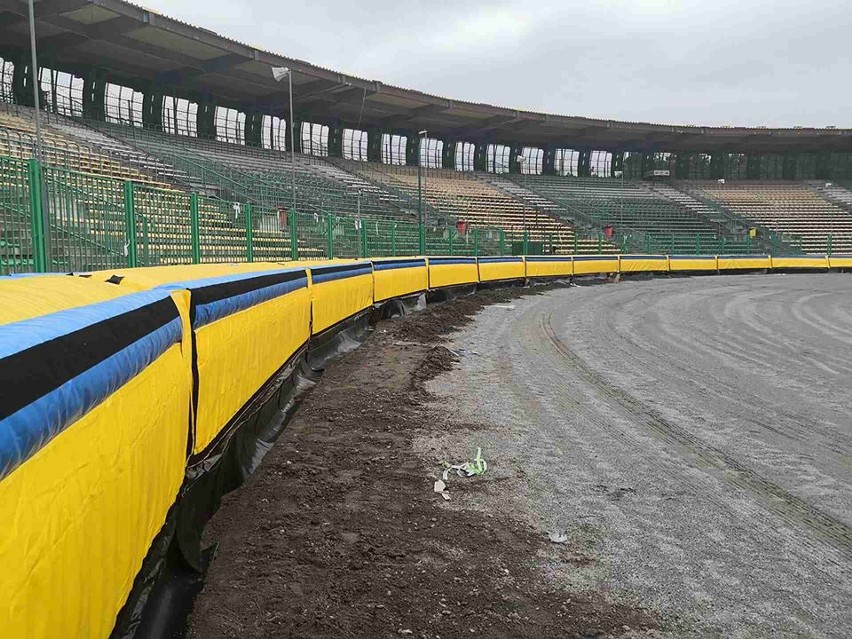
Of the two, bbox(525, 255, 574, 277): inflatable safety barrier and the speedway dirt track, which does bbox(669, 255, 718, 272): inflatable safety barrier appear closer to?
bbox(525, 255, 574, 277): inflatable safety barrier

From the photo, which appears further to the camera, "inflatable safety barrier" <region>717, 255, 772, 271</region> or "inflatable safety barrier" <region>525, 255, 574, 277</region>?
"inflatable safety barrier" <region>717, 255, 772, 271</region>

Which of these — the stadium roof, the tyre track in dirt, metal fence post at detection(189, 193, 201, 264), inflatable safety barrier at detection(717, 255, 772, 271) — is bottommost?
the tyre track in dirt

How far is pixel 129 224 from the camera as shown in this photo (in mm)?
9711

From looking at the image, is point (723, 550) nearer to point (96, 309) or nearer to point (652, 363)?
point (96, 309)

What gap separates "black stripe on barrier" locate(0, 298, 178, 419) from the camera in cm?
125

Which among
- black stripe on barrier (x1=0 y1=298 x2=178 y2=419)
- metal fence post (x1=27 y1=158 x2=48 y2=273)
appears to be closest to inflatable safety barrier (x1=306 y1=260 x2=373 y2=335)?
metal fence post (x1=27 y1=158 x2=48 y2=273)

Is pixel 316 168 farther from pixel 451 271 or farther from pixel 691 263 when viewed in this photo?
pixel 451 271

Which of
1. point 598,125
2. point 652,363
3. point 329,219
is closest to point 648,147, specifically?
point 598,125

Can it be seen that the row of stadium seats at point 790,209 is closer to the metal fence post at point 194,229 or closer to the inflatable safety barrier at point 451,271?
the inflatable safety barrier at point 451,271

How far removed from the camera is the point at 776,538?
368cm

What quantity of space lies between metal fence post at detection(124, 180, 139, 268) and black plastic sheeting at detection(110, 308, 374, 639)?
4.55m

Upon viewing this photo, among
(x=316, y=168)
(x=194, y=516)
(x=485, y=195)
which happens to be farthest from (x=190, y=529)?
(x=485, y=195)

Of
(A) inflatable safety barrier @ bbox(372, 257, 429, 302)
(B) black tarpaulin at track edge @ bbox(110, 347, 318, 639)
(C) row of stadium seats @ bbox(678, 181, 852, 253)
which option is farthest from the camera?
(C) row of stadium seats @ bbox(678, 181, 852, 253)

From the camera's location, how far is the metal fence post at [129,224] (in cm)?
966
